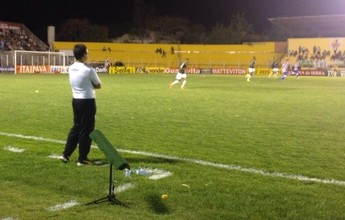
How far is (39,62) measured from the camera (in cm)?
5050

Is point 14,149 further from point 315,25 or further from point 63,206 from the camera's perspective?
point 315,25

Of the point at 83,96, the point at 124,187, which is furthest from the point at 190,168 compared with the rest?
the point at 83,96

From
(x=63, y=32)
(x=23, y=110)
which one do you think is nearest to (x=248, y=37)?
(x=63, y=32)

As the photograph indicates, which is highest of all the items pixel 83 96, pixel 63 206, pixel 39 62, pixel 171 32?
pixel 171 32

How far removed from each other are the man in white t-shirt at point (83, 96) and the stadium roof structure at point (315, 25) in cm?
6310

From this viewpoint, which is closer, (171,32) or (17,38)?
(17,38)

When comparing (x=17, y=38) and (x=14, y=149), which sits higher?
(x=17, y=38)

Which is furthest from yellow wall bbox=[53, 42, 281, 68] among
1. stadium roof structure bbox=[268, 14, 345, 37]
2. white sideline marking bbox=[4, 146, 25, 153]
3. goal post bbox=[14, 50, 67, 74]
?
white sideline marking bbox=[4, 146, 25, 153]

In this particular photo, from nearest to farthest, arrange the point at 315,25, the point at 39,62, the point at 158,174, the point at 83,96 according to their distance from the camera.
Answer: the point at 158,174, the point at 83,96, the point at 39,62, the point at 315,25

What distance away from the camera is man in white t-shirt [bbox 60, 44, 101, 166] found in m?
7.25

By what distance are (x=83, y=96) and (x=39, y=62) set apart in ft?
149

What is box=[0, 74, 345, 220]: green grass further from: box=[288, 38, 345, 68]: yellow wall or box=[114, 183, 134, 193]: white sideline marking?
box=[288, 38, 345, 68]: yellow wall

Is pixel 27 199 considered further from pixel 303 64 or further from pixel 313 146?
pixel 303 64

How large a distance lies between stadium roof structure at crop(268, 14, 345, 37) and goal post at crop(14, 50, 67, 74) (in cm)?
3537
